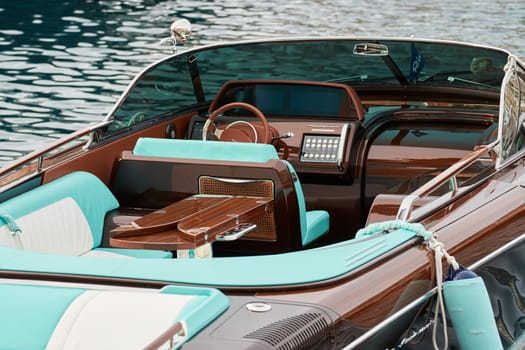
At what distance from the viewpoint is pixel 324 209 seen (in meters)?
4.93

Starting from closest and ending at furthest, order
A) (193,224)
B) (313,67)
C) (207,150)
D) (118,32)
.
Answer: (193,224)
(207,150)
(313,67)
(118,32)

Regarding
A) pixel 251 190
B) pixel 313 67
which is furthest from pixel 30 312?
pixel 313 67

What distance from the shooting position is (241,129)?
16.4 ft

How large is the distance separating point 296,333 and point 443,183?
1118 mm

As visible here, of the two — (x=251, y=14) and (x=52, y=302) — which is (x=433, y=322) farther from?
(x=251, y=14)

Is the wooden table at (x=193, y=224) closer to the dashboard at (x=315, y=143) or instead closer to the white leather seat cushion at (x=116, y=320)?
the dashboard at (x=315, y=143)

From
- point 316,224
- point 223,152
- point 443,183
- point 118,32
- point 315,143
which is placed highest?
point 443,183

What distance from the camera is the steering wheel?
491cm

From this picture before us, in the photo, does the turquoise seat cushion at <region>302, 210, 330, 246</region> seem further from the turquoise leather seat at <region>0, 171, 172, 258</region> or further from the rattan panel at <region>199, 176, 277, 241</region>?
the turquoise leather seat at <region>0, 171, 172, 258</region>

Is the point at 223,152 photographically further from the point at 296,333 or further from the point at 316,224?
the point at 296,333

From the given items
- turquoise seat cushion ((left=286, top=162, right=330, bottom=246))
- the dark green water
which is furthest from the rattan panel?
the dark green water

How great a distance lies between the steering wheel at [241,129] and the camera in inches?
193

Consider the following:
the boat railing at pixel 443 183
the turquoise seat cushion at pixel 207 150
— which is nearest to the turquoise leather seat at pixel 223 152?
the turquoise seat cushion at pixel 207 150

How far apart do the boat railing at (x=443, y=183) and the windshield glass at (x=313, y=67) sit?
1.42 meters
